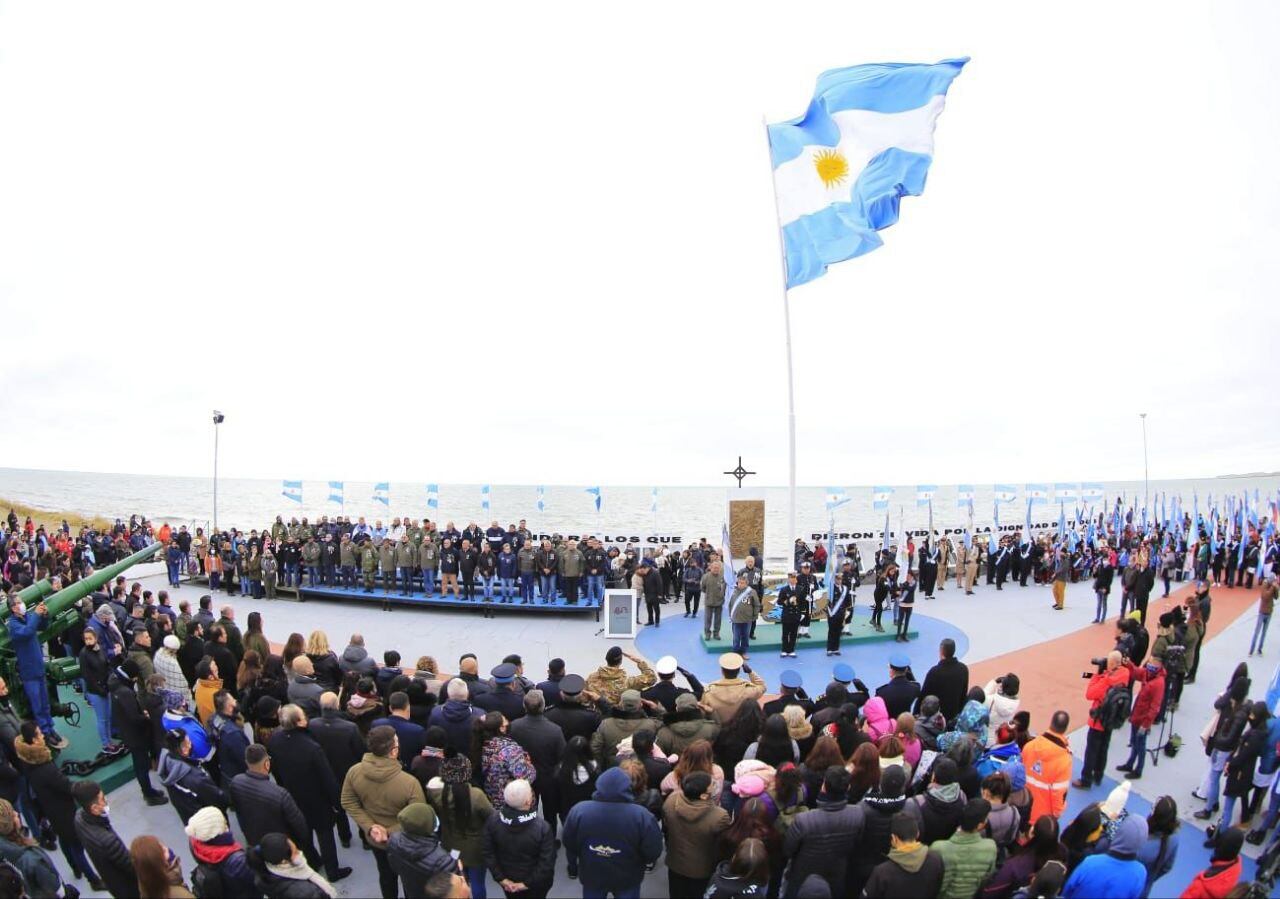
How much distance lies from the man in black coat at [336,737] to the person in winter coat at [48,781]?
1.74m

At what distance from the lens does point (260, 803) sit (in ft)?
14.4

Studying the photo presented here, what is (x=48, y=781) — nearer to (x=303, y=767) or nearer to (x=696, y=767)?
(x=303, y=767)

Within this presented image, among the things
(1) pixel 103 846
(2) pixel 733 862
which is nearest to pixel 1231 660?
(2) pixel 733 862

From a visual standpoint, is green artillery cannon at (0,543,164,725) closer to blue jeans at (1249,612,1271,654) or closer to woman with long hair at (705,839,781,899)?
woman with long hair at (705,839,781,899)

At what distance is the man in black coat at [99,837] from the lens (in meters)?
4.02

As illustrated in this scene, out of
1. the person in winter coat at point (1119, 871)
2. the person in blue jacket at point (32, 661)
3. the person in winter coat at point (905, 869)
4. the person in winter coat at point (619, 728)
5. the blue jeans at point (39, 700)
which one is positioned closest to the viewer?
the person in winter coat at point (905, 869)

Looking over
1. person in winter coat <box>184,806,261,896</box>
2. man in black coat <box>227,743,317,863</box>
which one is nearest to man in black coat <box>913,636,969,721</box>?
man in black coat <box>227,743,317,863</box>

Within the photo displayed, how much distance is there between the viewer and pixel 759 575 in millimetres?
13781

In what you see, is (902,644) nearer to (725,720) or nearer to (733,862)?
(725,720)

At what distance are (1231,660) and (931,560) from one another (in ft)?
19.8

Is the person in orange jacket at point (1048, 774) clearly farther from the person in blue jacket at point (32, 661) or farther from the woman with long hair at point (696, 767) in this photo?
the person in blue jacket at point (32, 661)

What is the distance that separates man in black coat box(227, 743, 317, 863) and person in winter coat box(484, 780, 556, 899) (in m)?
1.40

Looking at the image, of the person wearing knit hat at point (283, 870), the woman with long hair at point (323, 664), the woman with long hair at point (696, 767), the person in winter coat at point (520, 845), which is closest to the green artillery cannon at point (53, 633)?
the woman with long hair at point (323, 664)

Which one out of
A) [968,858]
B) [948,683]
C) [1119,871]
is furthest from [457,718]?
[948,683]
